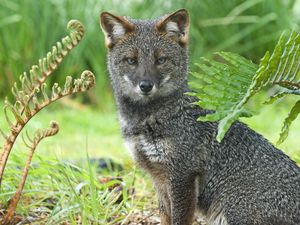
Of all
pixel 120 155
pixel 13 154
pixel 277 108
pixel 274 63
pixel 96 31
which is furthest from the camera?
pixel 96 31

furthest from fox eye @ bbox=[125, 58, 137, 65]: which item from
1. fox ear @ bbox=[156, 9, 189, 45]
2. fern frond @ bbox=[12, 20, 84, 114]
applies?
fern frond @ bbox=[12, 20, 84, 114]

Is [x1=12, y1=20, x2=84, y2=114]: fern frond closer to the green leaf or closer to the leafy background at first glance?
the green leaf

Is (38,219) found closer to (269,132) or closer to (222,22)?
(269,132)

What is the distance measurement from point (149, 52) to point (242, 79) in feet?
4.05

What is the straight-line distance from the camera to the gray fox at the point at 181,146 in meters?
4.68

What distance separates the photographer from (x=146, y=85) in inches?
199

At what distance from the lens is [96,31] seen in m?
11.9

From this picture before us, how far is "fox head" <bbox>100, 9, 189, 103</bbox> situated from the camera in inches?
205

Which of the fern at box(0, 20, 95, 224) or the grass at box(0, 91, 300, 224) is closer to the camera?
the fern at box(0, 20, 95, 224)

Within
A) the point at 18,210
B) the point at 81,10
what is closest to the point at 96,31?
the point at 81,10

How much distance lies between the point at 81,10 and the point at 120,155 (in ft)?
14.1

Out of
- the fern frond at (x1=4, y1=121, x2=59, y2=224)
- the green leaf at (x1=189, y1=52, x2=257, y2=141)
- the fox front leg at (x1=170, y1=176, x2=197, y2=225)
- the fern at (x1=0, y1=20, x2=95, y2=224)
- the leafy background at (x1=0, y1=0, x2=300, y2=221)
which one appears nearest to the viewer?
the green leaf at (x1=189, y1=52, x2=257, y2=141)

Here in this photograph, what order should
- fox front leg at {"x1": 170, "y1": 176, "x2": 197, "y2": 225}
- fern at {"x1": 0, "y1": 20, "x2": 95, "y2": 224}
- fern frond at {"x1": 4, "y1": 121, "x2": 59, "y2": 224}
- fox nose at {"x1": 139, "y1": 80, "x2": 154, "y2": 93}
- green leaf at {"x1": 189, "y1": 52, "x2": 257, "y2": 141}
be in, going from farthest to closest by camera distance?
1. fox nose at {"x1": 139, "y1": 80, "x2": 154, "y2": 93}
2. fox front leg at {"x1": 170, "y1": 176, "x2": 197, "y2": 225}
3. fern frond at {"x1": 4, "y1": 121, "x2": 59, "y2": 224}
4. fern at {"x1": 0, "y1": 20, "x2": 95, "y2": 224}
5. green leaf at {"x1": 189, "y1": 52, "x2": 257, "y2": 141}

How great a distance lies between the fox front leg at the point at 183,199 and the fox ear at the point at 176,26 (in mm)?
1063
